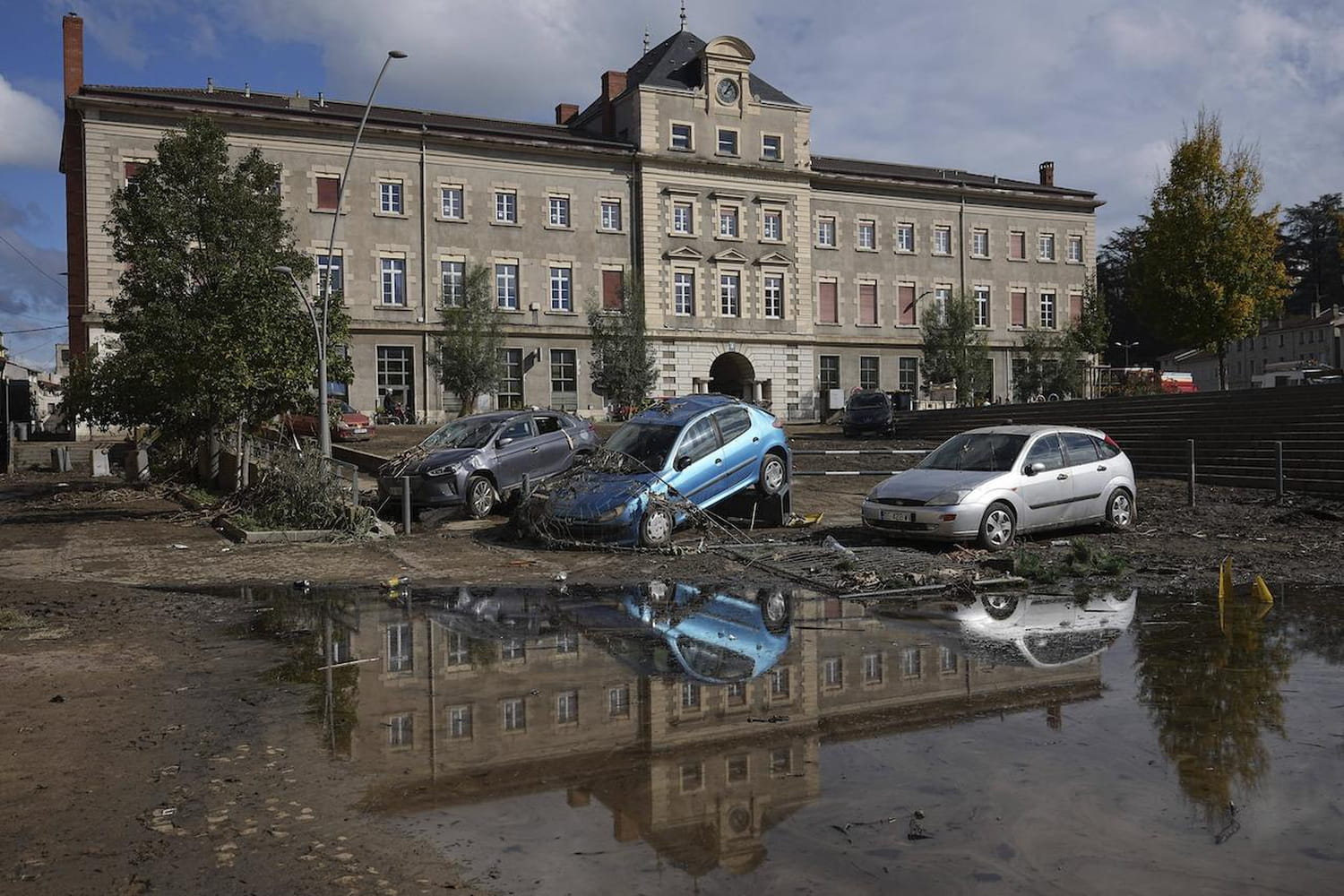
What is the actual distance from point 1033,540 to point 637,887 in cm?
1183

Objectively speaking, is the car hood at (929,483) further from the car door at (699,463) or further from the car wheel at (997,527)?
the car door at (699,463)

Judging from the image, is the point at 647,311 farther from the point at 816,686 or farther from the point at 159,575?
the point at 816,686

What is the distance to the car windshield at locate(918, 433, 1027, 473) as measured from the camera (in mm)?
14383

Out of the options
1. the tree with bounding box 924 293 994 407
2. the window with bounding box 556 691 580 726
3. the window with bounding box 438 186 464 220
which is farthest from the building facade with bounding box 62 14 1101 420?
the window with bounding box 556 691 580 726

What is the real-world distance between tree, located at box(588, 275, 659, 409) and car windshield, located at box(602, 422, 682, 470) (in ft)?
100.0

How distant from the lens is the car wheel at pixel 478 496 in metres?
17.7

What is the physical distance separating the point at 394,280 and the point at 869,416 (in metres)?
22.6

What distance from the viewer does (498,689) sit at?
6.98 metres

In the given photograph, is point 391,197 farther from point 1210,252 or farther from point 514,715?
point 514,715

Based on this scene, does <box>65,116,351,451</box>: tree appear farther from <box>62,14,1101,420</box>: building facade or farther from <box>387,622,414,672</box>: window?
<box>62,14,1101,420</box>: building facade

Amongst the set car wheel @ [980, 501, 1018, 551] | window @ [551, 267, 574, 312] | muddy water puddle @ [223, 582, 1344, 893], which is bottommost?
muddy water puddle @ [223, 582, 1344, 893]

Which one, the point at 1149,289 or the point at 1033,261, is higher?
the point at 1033,261

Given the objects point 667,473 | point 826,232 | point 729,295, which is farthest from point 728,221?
point 667,473

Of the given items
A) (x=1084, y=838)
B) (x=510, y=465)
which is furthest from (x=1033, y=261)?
(x=1084, y=838)
